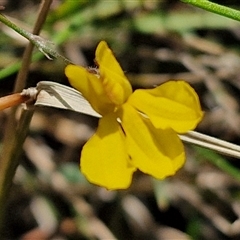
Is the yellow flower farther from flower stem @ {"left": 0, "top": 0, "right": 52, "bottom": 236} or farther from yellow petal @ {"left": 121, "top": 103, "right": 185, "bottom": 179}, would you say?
flower stem @ {"left": 0, "top": 0, "right": 52, "bottom": 236}

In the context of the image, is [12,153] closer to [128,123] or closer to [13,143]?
[13,143]

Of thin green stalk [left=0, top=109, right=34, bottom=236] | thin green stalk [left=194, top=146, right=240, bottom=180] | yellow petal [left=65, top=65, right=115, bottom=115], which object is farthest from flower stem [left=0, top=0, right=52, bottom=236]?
thin green stalk [left=194, top=146, right=240, bottom=180]

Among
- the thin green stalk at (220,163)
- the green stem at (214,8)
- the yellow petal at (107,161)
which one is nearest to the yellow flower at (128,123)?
the yellow petal at (107,161)

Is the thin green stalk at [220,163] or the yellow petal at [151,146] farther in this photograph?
the thin green stalk at [220,163]

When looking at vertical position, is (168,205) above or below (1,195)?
below

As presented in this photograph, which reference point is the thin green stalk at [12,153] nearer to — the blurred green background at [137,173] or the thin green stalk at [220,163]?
the thin green stalk at [220,163]

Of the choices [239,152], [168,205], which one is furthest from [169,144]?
[168,205]

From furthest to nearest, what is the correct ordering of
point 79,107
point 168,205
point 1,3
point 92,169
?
point 1,3, point 168,205, point 79,107, point 92,169

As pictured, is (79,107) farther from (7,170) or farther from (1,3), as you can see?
(1,3)
